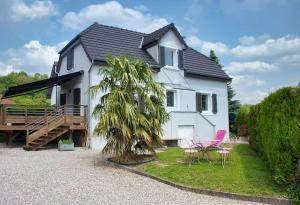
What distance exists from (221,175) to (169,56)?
15.6 metres

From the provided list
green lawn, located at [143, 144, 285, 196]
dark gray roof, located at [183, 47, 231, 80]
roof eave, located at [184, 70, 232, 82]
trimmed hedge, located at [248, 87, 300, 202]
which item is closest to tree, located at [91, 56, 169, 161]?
green lawn, located at [143, 144, 285, 196]

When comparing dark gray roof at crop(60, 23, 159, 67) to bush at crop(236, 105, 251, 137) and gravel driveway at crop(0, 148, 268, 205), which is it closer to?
gravel driveway at crop(0, 148, 268, 205)

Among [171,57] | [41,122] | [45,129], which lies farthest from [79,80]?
[171,57]

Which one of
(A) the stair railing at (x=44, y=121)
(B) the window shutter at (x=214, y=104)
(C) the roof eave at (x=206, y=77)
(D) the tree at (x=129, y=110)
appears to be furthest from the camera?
(B) the window shutter at (x=214, y=104)

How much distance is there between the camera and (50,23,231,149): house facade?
1988cm

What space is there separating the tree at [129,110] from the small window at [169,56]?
10.2 meters

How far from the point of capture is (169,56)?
2334 cm

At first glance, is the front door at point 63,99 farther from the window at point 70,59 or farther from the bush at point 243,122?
the bush at point 243,122

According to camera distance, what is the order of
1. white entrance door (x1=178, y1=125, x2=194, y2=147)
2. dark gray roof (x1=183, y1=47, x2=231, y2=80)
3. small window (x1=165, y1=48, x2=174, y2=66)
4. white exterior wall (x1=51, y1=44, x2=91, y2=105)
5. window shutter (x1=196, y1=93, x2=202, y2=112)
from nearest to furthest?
white exterior wall (x1=51, y1=44, x2=91, y2=105)
white entrance door (x1=178, y1=125, x2=194, y2=147)
small window (x1=165, y1=48, x2=174, y2=66)
window shutter (x1=196, y1=93, x2=202, y2=112)
dark gray roof (x1=183, y1=47, x2=231, y2=80)

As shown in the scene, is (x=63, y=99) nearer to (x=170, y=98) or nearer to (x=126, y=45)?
(x=126, y=45)

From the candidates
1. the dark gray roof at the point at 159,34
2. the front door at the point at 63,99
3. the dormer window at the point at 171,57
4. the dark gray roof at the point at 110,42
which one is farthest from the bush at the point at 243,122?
the front door at the point at 63,99

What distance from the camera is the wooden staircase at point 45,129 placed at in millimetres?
17625

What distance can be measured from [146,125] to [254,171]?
15.8 ft

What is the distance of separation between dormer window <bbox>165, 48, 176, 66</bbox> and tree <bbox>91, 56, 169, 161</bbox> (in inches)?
401
